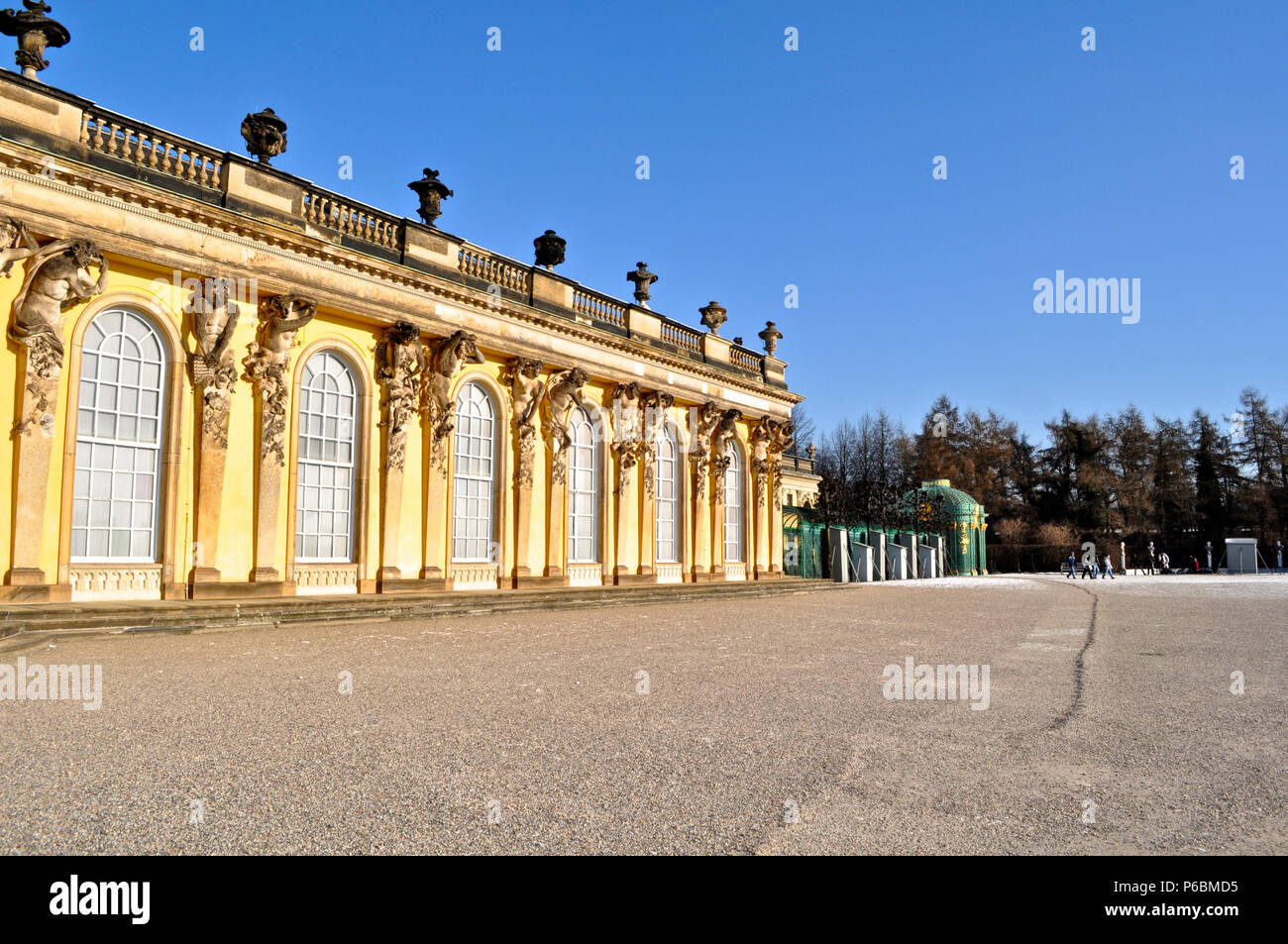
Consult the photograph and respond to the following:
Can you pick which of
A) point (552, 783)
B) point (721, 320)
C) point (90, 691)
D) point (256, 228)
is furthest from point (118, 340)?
point (721, 320)

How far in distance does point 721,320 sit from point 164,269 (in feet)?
60.0

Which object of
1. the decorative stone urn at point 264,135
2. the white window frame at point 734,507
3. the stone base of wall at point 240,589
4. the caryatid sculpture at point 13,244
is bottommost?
the stone base of wall at point 240,589

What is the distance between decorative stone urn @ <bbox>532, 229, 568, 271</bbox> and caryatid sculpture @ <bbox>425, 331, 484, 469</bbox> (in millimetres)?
4431

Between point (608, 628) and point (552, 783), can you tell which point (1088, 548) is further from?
point (552, 783)

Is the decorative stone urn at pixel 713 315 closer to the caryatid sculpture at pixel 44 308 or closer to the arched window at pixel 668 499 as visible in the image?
the arched window at pixel 668 499

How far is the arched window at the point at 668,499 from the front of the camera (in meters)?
24.3

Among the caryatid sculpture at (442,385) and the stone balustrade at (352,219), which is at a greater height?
the stone balustrade at (352,219)

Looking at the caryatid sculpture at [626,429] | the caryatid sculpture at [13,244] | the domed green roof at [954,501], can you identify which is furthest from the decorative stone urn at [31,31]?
the domed green roof at [954,501]

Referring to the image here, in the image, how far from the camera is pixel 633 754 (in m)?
5.22

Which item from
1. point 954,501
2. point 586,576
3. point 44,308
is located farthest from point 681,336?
point 954,501

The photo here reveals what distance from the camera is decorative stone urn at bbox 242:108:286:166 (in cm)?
1500

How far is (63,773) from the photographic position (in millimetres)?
4594

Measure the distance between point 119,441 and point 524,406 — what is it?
341 inches

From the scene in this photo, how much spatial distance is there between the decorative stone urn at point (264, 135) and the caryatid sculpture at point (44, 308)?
13.4ft
